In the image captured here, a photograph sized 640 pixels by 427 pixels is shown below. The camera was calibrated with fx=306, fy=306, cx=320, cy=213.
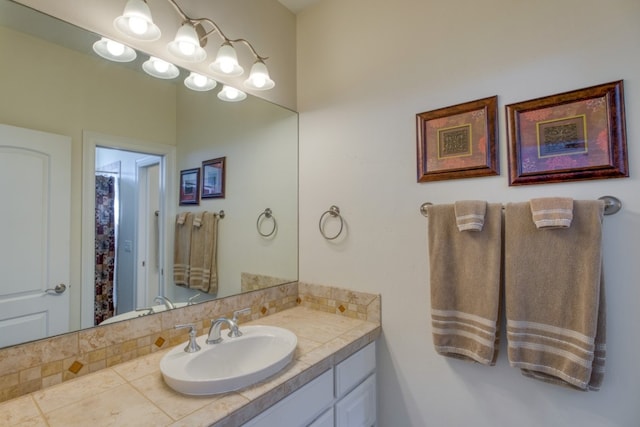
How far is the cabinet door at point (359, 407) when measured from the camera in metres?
1.34

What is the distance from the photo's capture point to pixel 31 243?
3.46 ft

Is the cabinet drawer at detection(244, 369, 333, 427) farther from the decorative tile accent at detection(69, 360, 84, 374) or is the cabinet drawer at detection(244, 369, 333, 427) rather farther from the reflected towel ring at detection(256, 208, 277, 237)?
the reflected towel ring at detection(256, 208, 277, 237)

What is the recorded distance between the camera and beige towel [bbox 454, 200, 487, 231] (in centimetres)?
123

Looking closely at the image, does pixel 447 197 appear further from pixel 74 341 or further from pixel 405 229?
pixel 74 341

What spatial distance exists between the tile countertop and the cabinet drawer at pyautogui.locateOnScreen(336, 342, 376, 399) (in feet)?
0.35

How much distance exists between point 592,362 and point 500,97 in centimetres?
104

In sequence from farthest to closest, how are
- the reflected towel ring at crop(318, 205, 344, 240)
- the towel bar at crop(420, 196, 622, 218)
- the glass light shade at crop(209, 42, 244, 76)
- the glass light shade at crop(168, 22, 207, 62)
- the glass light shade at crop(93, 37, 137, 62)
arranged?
the reflected towel ring at crop(318, 205, 344, 240)
the glass light shade at crop(209, 42, 244, 76)
the glass light shade at crop(168, 22, 207, 62)
the glass light shade at crop(93, 37, 137, 62)
the towel bar at crop(420, 196, 622, 218)

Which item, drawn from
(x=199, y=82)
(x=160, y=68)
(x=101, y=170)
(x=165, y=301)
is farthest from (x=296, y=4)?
(x=165, y=301)

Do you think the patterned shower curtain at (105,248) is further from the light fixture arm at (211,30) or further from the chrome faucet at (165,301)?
the light fixture arm at (211,30)

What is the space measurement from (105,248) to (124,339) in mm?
367

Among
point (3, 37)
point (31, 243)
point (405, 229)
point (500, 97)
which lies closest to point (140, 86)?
point (3, 37)

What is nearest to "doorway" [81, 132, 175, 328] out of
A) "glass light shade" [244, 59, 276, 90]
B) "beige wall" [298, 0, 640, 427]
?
"glass light shade" [244, 59, 276, 90]

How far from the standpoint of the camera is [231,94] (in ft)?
5.41

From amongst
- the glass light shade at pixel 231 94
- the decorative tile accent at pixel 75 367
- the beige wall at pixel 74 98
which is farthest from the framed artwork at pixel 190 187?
the decorative tile accent at pixel 75 367
